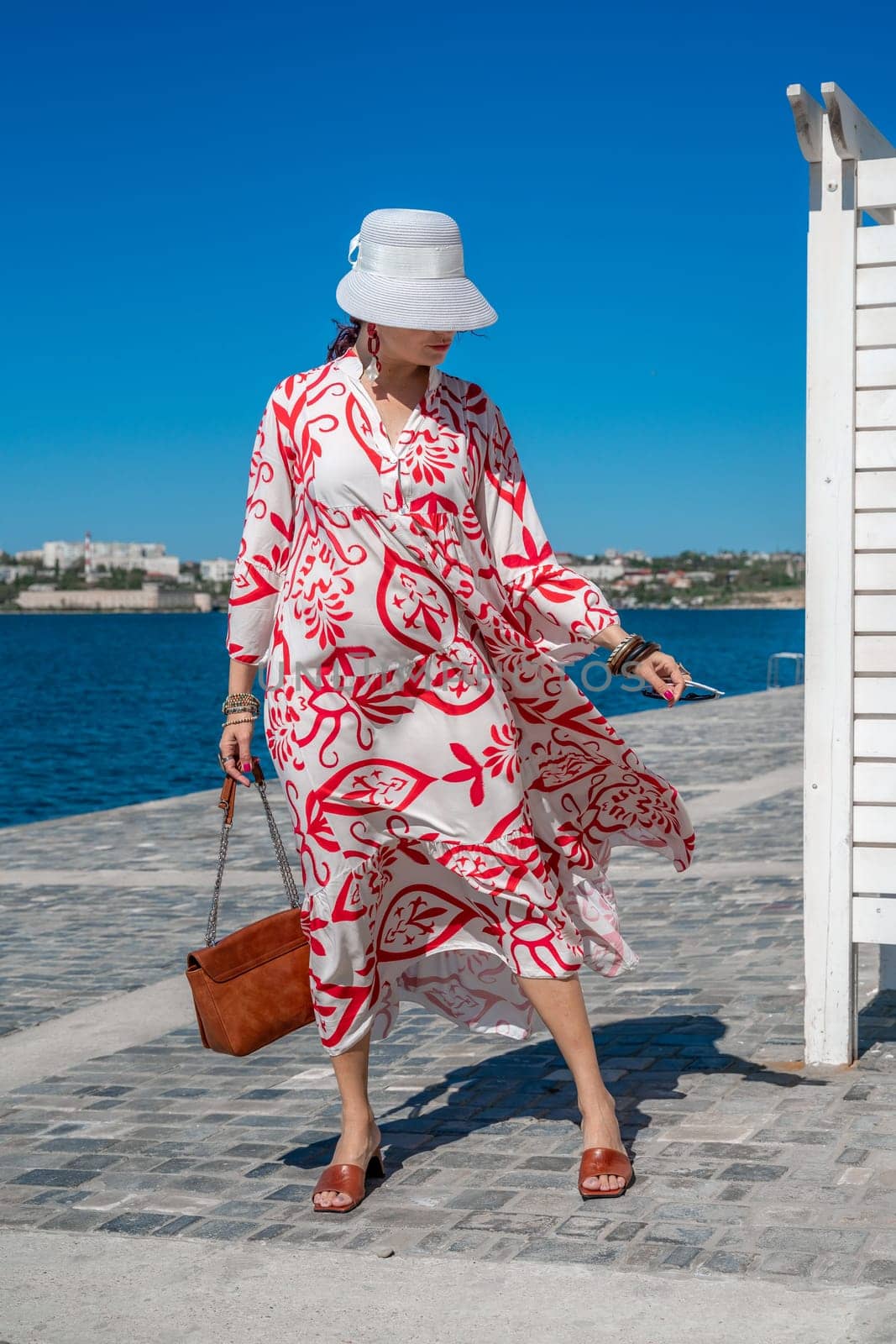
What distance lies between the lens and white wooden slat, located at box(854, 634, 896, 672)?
4.65 m

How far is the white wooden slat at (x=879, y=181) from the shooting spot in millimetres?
4598

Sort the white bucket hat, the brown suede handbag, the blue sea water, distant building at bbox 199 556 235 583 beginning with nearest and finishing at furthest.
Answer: the white bucket hat → the brown suede handbag → the blue sea water → distant building at bbox 199 556 235 583

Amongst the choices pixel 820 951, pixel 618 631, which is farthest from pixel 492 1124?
pixel 618 631

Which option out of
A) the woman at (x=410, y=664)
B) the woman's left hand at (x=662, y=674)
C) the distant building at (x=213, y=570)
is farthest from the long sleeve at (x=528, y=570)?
the distant building at (x=213, y=570)

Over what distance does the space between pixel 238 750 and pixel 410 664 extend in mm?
528

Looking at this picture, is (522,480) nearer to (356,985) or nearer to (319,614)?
(319,614)

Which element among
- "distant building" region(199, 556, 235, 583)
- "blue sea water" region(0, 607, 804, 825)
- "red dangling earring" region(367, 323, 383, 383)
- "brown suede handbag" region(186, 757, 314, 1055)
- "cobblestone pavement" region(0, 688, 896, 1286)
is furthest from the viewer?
"distant building" region(199, 556, 235, 583)

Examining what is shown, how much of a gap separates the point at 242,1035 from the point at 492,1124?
33.6 inches

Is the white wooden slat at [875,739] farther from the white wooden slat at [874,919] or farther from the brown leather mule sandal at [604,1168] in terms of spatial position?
the brown leather mule sandal at [604,1168]

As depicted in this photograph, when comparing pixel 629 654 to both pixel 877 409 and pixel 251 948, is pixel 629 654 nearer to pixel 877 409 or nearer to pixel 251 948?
pixel 251 948

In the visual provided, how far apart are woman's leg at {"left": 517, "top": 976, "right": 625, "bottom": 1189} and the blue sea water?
0.74m

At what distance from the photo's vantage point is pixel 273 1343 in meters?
3.03

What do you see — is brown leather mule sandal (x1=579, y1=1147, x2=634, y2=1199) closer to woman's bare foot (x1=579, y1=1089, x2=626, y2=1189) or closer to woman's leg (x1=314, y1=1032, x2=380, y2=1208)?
woman's bare foot (x1=579, y1=1089, x2=626, y2=1189)

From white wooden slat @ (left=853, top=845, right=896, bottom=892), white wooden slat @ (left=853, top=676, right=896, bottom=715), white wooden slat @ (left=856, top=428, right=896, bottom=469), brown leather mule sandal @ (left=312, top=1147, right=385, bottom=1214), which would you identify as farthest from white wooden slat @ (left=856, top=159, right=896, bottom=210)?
brown leather mule sandal @ (left=312, top=1147, right=385, bottom=1214)
